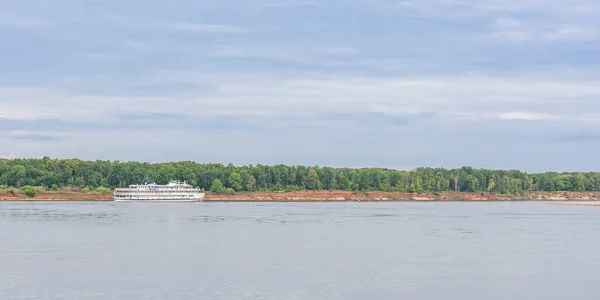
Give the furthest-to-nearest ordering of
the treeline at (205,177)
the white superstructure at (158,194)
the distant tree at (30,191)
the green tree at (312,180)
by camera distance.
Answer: the green tree at (312,180) < the treeline at (205,177) < the distant tree at (30,191) < the white superstructure at (158,194)

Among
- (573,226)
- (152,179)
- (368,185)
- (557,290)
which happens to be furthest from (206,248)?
(368,185)

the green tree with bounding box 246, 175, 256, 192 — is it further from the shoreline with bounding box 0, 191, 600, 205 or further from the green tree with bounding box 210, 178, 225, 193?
the green tree with bounding box 210, 178, 225, 193

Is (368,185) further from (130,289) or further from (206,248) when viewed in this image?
(130,289)

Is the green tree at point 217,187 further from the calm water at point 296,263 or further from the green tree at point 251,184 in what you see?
the calm water at point 296,263

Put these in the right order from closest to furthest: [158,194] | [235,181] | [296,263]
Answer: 1. [296,263]
2. [158,194]
3. [235,181]

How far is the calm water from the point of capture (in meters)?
33.2

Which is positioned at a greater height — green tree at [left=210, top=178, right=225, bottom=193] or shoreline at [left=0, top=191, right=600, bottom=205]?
green tree at [left=210, top=178, right=225, bottom=193]

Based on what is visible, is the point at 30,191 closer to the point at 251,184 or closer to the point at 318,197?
the point at 251,184

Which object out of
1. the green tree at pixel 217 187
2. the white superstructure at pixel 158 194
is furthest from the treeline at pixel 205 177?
the white superstructure at pixel 158 194

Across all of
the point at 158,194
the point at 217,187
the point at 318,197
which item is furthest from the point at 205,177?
the point at 158,194

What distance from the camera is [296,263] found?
4247 centimetres

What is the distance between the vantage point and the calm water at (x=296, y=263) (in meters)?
33.2

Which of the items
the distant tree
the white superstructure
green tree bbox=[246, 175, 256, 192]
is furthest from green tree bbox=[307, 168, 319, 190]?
the distant tree

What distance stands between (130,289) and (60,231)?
106 feet
